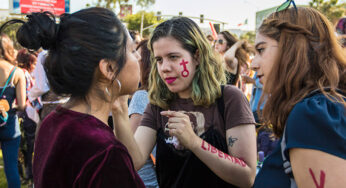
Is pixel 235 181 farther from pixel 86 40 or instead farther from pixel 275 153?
pixel 86 40

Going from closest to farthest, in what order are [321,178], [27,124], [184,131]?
[321,178], [184,131], [27,124]

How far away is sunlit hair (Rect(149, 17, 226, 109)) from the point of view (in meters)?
1.89

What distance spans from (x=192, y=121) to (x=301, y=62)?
31.3 inches

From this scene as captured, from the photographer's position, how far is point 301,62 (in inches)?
51.6

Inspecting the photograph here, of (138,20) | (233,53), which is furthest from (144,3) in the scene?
(233,53)

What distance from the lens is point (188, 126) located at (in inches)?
66.4

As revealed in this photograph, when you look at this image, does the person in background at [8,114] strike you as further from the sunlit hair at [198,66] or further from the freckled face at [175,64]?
the freckled face at [175,64]

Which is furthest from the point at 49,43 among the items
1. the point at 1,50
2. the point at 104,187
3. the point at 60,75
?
the point at 1,50

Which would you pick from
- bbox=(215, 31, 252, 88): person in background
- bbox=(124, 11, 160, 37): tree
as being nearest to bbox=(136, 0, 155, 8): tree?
bbox=(124, 11, 160, 37): tree

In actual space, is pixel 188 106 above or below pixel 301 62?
below

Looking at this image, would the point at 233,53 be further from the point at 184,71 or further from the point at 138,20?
the point at 138,20

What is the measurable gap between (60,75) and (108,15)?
354 millimetres

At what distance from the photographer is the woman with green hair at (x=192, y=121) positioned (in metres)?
1.70

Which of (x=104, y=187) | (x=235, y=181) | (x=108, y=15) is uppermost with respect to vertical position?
(x=108, y=15)
